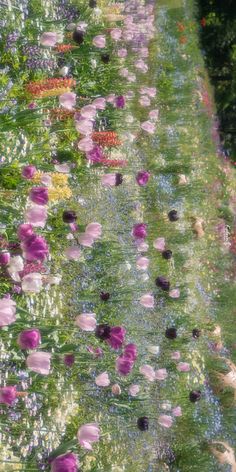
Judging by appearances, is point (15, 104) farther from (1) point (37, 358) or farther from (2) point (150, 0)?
(2) point (150, 0)

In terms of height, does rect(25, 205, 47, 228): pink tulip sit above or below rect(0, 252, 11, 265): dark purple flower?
above

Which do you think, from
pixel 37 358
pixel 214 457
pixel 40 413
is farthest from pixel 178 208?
pixel 37 358

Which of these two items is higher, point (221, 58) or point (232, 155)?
point (221, 58)

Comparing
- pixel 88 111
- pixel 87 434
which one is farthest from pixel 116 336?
pixel 88 111

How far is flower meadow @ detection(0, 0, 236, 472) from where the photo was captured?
3.65 meters

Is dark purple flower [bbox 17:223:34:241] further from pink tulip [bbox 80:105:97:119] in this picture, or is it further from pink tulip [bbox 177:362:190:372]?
pink tulip [bbox 177:362:190:372]

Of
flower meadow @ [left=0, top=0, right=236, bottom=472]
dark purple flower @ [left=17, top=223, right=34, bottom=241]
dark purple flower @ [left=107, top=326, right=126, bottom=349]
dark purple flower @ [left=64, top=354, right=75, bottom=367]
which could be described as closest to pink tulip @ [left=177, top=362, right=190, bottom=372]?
flower meadow @ [left=0, top=0, right=236, bottom=472]

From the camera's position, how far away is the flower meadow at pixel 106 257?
12.0ft

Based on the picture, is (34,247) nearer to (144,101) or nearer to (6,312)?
(6,312)

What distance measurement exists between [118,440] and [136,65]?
4.26 meters

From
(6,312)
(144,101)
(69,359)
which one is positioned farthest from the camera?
(144,101)

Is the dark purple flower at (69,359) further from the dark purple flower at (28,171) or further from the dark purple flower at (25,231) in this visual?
the dark purple flower at (28,171)

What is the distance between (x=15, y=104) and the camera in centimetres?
433

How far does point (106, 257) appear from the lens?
207 inches
